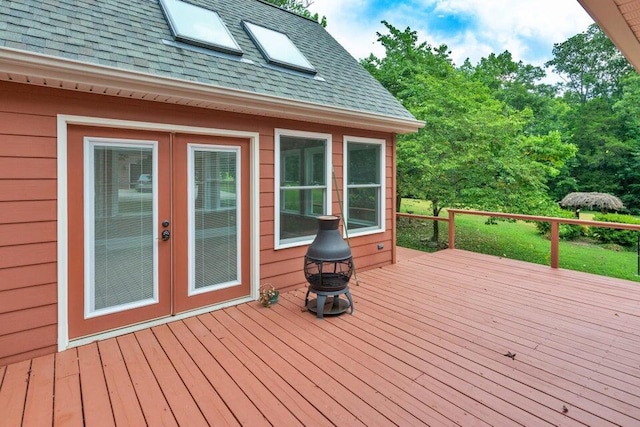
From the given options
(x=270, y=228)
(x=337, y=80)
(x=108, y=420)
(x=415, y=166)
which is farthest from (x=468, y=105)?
(x=108, y=420)

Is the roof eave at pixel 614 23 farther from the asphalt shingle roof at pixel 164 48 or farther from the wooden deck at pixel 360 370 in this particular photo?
the asphalt shingle roof at pixel 164 48

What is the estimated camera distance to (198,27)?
393 cm

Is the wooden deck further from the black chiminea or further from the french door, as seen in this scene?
the french door

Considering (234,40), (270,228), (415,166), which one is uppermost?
(234,40)

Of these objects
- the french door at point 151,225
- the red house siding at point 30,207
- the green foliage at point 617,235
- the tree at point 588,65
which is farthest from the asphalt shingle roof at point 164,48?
the tree at point 588,65

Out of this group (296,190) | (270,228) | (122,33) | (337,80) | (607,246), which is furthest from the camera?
(607,246)

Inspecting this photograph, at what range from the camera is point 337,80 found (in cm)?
488

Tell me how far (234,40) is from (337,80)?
59.6 inches

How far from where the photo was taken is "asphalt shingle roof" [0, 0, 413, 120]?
2.65 m

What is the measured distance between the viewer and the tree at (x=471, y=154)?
6996mm

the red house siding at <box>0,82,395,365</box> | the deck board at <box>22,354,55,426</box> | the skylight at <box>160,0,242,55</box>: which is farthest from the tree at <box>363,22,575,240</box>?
the deck board at <box>22,354,55,426</box>

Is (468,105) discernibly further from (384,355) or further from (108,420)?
(108,420)

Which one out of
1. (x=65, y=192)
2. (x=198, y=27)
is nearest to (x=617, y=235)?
(x=198, y=27)

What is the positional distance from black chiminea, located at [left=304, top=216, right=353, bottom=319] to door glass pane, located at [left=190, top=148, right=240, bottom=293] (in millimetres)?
897
